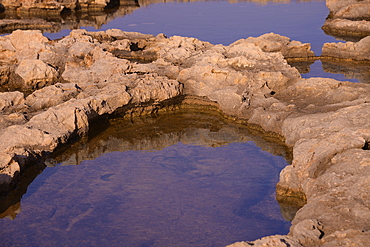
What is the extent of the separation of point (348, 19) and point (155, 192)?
21.9 meters

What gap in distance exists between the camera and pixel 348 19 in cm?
2709

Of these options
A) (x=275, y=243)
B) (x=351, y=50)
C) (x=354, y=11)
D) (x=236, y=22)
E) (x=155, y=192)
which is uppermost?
(x=354, y=11)

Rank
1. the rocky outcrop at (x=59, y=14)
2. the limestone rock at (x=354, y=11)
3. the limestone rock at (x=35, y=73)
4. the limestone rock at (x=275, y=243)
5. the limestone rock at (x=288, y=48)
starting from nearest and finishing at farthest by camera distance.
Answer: the limestone rock at (x=275, y=243), the limestone rock at (x=35, y=73), the limestone rock at (x=288, y=48), the limestone rock at (x=354, y=11), the rocky outcrop at (x=59, y=14)

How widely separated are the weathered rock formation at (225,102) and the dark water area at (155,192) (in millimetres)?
592

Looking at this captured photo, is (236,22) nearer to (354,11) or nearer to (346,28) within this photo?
(346,28)

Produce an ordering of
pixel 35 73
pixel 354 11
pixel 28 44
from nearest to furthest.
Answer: pixel 35 73
pixel 28 44
pixel 354 11

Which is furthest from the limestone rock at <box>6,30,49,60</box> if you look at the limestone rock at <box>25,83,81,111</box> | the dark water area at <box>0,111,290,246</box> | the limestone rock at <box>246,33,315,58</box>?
the limestone rock at <box>246,33,315,58</box>

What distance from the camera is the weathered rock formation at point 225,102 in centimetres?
752

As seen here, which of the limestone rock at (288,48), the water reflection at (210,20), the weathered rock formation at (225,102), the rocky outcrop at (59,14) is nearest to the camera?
the weathered rock formation at (225,102)

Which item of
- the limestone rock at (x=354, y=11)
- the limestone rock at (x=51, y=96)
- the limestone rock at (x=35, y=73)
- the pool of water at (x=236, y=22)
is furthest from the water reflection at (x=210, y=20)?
the limestone rock at (x=51, y=96)

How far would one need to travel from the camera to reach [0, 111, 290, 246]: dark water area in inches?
326

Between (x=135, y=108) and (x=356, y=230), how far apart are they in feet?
27.4

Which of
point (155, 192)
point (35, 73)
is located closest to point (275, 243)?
point (155, 192)

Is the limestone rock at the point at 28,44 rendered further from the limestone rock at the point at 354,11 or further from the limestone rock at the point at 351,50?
the limestone rock at the point at 354,11
